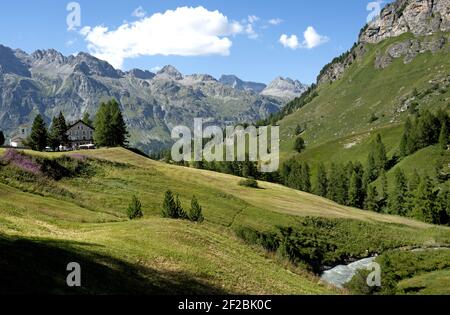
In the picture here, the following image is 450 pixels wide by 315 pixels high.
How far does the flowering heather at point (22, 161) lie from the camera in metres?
63.3

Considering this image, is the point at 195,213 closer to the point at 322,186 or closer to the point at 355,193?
the point at 355,193

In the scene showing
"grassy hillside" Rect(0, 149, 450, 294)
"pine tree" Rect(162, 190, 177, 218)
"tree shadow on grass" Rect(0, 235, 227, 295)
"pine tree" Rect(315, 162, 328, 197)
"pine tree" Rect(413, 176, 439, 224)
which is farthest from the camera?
"pine tree" Rect(315, 162, 328, 197)

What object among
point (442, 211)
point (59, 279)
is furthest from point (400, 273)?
point (442, 211)

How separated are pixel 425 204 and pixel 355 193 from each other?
35339 mm

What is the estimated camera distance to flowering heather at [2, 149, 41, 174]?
208 feet

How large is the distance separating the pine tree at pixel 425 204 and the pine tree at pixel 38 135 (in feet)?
340

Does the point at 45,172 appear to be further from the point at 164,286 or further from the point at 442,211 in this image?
the point at 442,211

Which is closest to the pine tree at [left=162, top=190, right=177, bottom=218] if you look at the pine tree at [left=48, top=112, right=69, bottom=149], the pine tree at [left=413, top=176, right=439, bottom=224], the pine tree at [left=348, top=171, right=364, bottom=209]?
the pine tree at [left=413, top=176, right=439, bottom=224]

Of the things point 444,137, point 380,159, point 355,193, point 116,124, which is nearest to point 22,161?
point 116,124

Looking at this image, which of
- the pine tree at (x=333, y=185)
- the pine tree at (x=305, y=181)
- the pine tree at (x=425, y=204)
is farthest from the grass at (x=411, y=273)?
the pine tree at (x=305, y=181)

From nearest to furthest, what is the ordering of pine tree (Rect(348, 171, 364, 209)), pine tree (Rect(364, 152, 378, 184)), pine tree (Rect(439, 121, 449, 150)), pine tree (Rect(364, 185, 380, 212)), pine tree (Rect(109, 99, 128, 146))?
pine tree (Rect(109, 99, 128, 146))
pine tree (Rect(364, 185, 380, 212))
pine tree (Rect(348, 171, 364, 209))
pine tree (Rect(439, 121, 449, 150))
pine tree (Rect(364, 152, 378, 184))

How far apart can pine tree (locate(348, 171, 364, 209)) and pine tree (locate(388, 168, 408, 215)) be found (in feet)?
51.1

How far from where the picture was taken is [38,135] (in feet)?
407

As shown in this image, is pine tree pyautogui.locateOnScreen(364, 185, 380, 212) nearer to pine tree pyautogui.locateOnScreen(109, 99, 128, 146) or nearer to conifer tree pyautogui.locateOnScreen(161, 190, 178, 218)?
pine tree pyautogui.locateOnScreen(109, 99, 128, 146)
